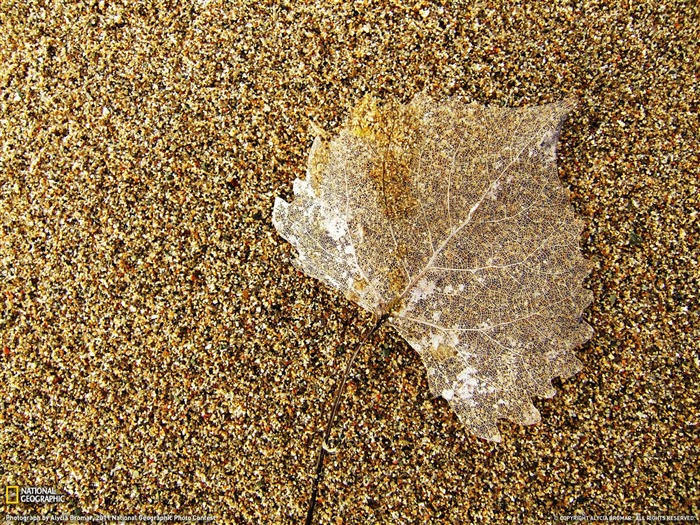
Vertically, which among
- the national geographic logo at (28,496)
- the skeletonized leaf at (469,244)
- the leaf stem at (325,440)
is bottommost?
the national geographic logo at (28,496)

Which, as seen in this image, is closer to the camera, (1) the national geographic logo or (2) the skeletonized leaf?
(2) the skeletonized leaf

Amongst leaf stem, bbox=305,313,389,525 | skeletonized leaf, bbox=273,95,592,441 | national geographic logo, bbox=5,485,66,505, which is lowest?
national geographic logo, bbox=5,485,66,505

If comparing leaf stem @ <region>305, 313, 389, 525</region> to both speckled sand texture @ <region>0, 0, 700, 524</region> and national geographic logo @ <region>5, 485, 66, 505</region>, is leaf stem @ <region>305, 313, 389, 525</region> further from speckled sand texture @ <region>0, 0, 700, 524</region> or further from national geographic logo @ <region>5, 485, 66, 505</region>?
national geographic logo @ <region>5, 485, 66, 505</region>

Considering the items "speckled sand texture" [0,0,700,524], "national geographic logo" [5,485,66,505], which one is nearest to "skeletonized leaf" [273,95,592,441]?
"speckled sand texture" [0,0,700,524]

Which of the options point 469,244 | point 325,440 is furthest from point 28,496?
point 469,244

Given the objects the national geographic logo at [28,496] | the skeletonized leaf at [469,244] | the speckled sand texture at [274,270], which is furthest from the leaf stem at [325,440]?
the national geographic logo at [28,496]

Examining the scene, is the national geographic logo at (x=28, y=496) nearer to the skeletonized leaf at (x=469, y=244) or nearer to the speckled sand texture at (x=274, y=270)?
the speckled sand texture at (x=274, y=270)
